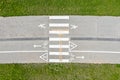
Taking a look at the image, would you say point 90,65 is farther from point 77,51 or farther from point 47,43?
point 47,43

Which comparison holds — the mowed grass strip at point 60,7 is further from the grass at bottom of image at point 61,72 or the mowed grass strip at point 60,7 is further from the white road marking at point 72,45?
the grass at bottom of image at point 61,72

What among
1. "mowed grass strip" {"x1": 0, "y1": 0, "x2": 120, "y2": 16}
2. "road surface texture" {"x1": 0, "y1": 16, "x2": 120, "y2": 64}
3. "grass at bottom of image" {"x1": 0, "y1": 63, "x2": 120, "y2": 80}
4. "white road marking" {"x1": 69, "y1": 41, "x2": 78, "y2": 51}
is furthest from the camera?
"mowed grass strip" {"x1": 0, "y1": 0, "x2": 120, "y2": 16}

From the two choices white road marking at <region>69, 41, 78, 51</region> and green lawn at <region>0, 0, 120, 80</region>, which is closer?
green lawn at <region>0, 0, 120, 80</region>

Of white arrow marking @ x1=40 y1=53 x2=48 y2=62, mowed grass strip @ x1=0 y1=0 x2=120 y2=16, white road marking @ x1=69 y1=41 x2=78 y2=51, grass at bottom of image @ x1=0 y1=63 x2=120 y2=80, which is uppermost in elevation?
mowed grass strip @ x1=0 y1=0 x2=120 y2=16

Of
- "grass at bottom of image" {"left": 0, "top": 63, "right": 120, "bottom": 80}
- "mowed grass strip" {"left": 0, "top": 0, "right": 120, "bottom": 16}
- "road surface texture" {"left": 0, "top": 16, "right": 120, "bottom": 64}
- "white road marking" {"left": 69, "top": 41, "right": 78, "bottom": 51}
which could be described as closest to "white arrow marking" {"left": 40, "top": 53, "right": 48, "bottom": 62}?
"road surface texture" {"left": 0, "top": 16, "right": 120, "bottom": 64}

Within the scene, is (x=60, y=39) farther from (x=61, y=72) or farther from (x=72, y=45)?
(x=61, y=72)

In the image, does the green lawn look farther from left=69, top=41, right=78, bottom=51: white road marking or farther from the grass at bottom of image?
left=69, top=41, right=78, bottom=51: white road marking

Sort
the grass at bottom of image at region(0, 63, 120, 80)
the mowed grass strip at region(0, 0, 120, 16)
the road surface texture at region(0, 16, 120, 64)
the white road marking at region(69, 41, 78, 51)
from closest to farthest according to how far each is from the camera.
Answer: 1. the grass at bottom of image at region(0, 63, 120, 80)
2. the road surface texture at region(0, 16, 120, 64)
3. the white road marking at region(69, 41, 78, 51)
4. the mowed grass strip at region(0, 0, 120, 16)

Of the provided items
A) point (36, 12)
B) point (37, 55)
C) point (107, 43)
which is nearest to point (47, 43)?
point (37, 55)
